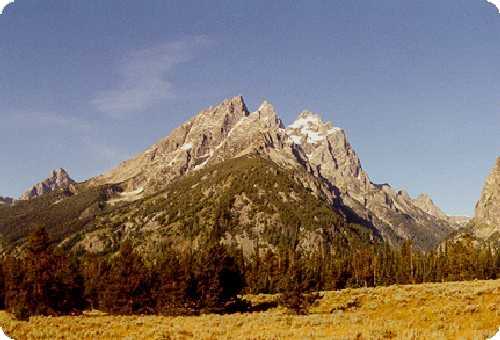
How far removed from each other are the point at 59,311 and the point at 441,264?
149 meters

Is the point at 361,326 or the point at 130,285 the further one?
the point at 130,285

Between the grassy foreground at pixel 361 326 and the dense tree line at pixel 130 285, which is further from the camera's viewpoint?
the dense tree line at pixel 130 285

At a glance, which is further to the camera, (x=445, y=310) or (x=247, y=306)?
(x=247, y=306)

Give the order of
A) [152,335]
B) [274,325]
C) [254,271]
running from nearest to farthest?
[152,335] → [274,325] → [254,271]

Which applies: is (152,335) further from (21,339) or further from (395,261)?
(395,261)

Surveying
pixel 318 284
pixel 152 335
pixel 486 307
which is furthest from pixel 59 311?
pixel 318 284

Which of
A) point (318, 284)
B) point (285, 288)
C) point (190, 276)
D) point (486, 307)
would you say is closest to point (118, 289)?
point (190, 276)

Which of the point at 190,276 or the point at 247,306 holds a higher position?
the point at 190,276

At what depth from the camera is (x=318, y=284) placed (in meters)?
148

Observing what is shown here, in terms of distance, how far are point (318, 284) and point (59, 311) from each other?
3959 inches

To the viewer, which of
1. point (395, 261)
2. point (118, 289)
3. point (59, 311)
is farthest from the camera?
point (395, 261)

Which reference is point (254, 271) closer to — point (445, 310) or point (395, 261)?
point (395, 261)

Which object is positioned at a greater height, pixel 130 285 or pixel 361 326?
pixel 130 285

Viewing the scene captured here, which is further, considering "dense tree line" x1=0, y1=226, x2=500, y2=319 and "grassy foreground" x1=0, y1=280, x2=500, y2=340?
"dense tree line" x1=0, y1=226, x2=500, y2=319
